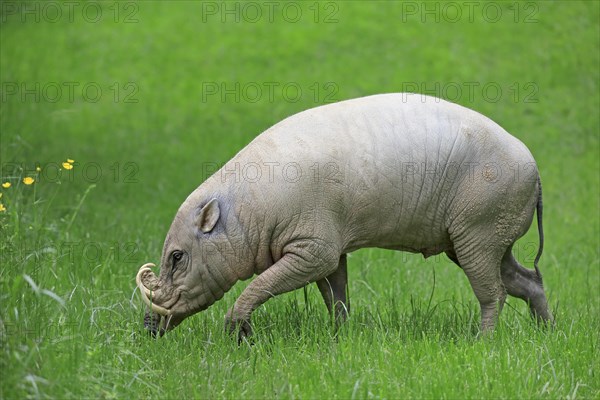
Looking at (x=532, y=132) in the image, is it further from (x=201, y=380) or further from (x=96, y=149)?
(x=201, y=380)

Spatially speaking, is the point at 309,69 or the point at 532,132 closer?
the point at 532,132

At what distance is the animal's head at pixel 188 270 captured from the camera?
20.0 feet

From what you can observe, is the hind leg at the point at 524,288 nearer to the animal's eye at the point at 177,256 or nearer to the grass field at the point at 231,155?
the grass field at the point at 231,155

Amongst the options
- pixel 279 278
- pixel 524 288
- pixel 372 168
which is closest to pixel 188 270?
pixel 279 278

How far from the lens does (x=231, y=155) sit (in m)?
13.0

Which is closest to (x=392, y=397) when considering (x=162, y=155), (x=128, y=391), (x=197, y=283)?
(x=128, y=391)

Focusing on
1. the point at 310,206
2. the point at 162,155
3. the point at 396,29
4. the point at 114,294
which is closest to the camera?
the point at 310,206

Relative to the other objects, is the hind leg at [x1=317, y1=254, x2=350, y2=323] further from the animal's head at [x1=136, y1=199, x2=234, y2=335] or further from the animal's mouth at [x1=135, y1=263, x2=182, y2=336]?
the animal's mouth at [x1=135, y1=263, x2=182, y2=336]

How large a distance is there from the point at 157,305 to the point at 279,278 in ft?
2.65

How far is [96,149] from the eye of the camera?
13453 mm

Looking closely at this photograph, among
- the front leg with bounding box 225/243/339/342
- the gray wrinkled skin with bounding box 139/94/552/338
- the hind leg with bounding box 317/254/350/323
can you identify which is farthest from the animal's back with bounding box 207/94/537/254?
the hind leg with bounding box 317/254/350/323

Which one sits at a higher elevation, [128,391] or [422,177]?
[422,177]

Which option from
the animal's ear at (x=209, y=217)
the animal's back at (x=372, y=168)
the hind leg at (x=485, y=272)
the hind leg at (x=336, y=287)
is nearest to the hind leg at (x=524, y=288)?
the hind leg at (x=485, y=272)

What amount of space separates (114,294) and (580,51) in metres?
10.8
